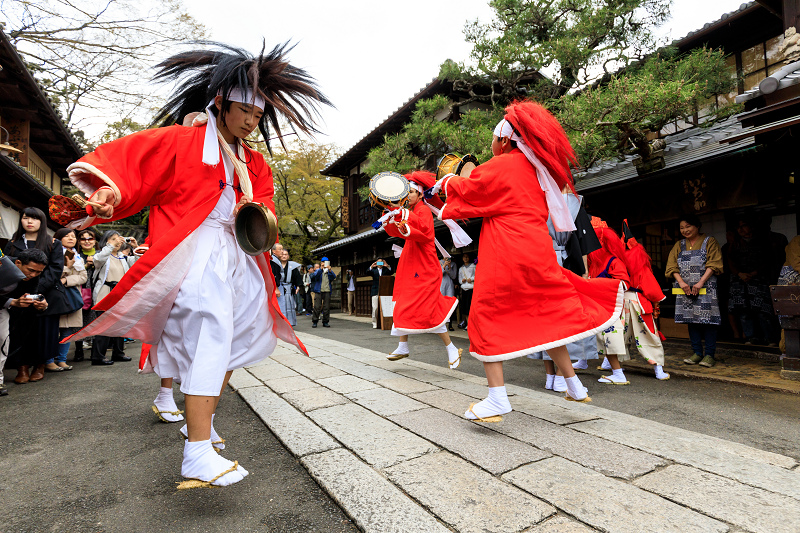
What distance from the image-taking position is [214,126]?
2244 millimetres

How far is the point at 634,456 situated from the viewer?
2186 millimetres

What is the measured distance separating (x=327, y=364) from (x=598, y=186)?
5.11 m

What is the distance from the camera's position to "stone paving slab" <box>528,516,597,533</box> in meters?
1.55

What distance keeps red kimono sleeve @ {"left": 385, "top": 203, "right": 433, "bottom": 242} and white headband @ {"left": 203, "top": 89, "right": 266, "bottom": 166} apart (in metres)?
2.37

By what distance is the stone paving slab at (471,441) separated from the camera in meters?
2.16

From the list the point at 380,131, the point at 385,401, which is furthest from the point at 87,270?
the point at 380,131

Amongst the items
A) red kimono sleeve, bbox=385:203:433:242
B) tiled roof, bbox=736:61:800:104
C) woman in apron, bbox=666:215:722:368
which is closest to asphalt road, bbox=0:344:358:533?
red kimono sleeve, bbox=385:203:433:242

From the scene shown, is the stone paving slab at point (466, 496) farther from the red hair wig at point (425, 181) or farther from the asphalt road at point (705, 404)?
the red hair wig at point (425, 181)

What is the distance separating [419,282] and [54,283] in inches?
175

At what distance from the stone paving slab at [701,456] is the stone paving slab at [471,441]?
1.82 ft

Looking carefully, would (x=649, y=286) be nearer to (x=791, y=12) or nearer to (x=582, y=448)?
(x=582, y=448)

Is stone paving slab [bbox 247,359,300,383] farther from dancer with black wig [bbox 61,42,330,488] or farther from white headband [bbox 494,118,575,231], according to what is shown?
white headband [bbox 494,118,575,231]

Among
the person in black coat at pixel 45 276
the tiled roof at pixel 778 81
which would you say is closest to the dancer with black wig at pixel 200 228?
A: the person in black coat at pixel 45 276

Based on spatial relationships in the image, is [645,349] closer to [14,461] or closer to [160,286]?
[160,286]
